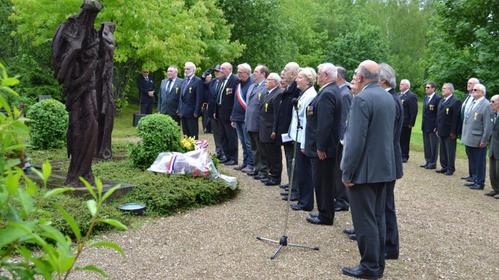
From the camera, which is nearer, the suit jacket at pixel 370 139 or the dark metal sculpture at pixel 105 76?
the suit jacket at pixel 370 139

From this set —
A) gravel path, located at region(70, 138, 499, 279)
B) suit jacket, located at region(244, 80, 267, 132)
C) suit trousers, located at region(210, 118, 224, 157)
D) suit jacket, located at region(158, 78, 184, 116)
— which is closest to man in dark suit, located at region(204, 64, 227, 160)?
suit trousers, located at region(210, 118, 224, 157)

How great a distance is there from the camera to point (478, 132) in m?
10.7

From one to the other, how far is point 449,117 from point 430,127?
40.3 inches

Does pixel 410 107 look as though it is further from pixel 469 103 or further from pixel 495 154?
pixel 495 154

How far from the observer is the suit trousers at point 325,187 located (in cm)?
664

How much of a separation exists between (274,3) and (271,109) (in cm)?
2177

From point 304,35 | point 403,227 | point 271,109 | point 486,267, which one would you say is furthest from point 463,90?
point 304,35

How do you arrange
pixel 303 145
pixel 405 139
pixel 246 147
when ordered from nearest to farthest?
pixel 303 145 < pixel 246 147 < pixel 405 139

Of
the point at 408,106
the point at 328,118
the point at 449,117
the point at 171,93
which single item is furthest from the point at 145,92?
the point at 328,118

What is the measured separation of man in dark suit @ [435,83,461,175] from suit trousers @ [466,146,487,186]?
1.03 meters

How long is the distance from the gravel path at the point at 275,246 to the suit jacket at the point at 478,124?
100 inches

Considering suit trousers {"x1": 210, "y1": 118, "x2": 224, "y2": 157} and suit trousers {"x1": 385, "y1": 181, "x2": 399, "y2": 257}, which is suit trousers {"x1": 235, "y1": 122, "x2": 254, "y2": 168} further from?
suit trousers {"x1": 385, "y1": 181, "x2": 399, "y2": 257}

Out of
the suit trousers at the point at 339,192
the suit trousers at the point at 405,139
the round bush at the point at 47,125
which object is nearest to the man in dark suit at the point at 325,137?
the suit trousers at the point at 339,192

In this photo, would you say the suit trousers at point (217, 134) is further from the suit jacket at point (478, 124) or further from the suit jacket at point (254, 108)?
the suit jacket at point (478, 124)
